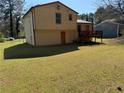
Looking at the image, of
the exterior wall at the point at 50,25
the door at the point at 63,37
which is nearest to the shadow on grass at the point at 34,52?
the exterior wall at the point at 50,25

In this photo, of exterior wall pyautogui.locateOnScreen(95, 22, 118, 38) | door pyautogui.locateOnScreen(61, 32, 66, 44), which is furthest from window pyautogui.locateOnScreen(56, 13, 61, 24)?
exterior wall pyautogui.locateOnScreen(95, 22, 118, 38)

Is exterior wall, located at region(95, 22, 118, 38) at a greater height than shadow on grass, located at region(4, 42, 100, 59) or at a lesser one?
greater

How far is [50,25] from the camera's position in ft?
82.0

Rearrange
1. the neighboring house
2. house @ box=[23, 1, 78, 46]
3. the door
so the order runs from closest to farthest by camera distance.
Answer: house @ box=[23, 1, 78, 46]
the door
the neighboring house

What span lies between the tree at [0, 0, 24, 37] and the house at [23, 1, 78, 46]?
1201 inches

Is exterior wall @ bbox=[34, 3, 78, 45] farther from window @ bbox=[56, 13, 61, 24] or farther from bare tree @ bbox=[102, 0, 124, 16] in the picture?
bare tree @ bbox=[102, 0, 124, 16]

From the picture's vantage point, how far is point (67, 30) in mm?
26969

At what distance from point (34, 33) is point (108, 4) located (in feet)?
32.1

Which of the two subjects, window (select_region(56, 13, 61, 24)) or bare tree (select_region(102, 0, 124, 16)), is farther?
window (select_region(56, 13, 61, 24))

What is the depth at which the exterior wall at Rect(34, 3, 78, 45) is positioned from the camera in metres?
24.3

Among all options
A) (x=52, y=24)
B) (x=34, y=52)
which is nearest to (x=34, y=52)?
(x=34, y=52)

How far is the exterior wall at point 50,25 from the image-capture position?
79.7ft

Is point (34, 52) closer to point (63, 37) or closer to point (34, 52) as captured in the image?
point (34, 52)

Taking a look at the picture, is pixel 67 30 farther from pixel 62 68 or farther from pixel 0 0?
pixel 0 0
